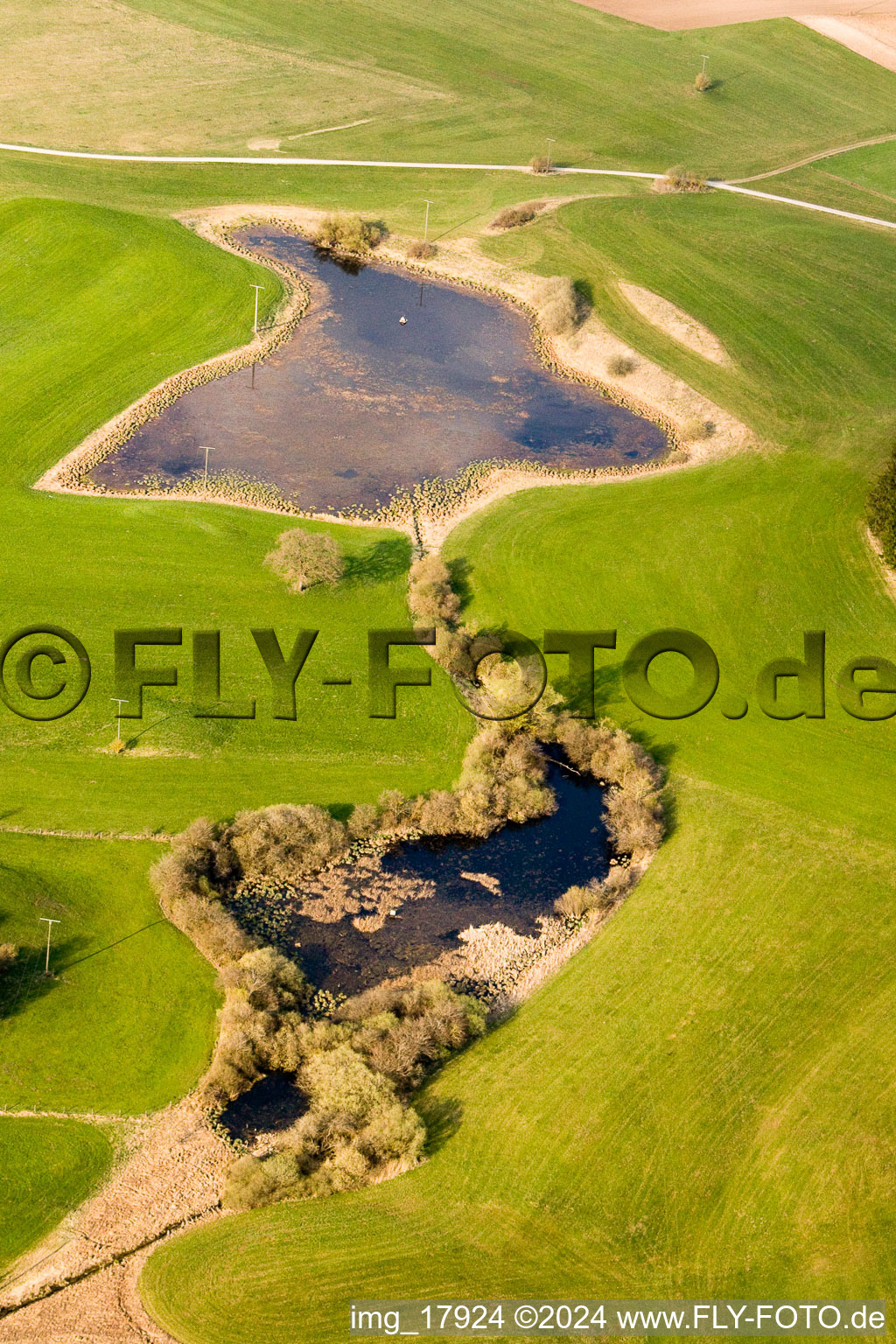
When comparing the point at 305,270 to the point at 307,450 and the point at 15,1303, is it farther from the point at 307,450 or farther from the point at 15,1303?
the point at 15,1303

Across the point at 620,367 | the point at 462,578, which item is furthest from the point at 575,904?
the point at 620,367

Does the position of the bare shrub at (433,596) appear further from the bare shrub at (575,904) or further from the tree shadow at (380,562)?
the bare shrub at (575,904)

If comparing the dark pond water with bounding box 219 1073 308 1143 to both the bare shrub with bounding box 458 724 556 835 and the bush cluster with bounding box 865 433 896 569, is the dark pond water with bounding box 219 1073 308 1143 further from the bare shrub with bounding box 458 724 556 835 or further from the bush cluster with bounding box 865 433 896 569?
the bush cluster with bounding box 865 433 896 569

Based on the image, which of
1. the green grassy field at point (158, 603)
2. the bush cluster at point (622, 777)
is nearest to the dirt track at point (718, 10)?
the green grassy field at point (158, 603)

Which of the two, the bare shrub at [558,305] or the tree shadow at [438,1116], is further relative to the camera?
the bare shrub at [558,305]

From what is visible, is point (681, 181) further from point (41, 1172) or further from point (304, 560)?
point (41, 1172)

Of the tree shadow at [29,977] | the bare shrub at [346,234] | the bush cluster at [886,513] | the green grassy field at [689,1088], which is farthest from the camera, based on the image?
the bare shrub at [346,234]

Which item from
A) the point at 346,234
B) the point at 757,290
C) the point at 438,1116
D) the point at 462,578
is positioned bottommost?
the point at 438,1116
